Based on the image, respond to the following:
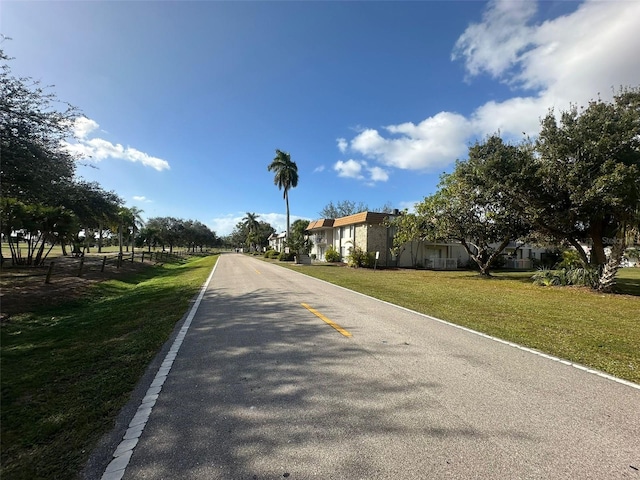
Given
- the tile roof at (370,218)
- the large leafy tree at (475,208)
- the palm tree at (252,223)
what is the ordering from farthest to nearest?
the palm tree at (252,223) → the tile roof at (370,218) → the large leafy tree at (475,208)

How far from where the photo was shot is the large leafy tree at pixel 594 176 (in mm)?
13859

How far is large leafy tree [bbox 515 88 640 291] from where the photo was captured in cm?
1386

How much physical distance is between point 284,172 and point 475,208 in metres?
29.1

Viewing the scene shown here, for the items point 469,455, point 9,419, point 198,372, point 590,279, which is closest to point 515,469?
point 469,455

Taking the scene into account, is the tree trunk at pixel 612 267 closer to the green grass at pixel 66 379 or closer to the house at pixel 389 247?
the green grass at pixel 66 379

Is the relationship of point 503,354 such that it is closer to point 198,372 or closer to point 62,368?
point 198,372

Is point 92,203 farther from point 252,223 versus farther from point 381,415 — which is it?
point 252,223

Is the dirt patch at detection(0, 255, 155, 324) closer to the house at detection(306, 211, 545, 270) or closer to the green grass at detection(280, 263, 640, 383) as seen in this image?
the green grass at detection(280, 263, 640, 383)

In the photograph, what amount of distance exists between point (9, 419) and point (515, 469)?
4572 millimetres

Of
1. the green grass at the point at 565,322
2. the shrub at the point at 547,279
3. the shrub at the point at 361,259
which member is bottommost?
the green grass at the point at 565,322

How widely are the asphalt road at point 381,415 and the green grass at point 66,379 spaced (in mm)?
530

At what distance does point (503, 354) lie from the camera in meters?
5.37

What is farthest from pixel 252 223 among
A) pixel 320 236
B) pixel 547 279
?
pixel 547 279

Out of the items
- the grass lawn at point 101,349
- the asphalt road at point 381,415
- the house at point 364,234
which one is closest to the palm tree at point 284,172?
the house at point 364,234
